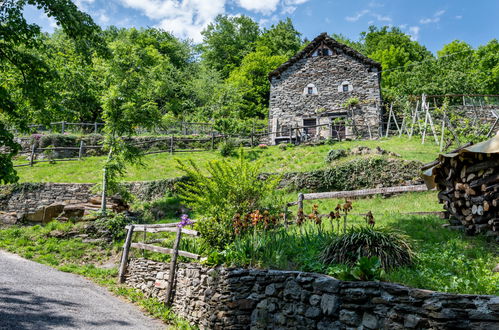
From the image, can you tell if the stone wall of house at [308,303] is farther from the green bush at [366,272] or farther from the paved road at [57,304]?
the paved road at [57,304]

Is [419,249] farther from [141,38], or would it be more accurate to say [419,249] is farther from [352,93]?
[141,38]

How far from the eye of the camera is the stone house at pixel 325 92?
23875mm

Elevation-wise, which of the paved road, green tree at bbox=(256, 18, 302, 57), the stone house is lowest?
the paved road

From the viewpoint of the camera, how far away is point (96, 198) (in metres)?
14.6

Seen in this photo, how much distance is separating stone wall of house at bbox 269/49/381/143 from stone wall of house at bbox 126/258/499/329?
18668 mm

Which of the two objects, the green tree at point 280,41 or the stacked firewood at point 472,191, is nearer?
the stacked firewood at point 472,191

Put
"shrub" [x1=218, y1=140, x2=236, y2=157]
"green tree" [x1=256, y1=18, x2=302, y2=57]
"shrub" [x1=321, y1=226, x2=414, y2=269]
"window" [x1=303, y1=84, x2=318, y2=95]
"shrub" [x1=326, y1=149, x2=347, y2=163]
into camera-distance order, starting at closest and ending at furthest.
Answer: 1. "shrub" [x1=321, y1=226, x2=414, y2=269]
2. "shrub" [x1=326, y1=149, x2=347, y2=163]
3. "shrub" [x1=218, y1=140, x2=236, y2=157]
4. "window" [x1=303, y1=84, x2=318, y2=95]
5. "green tree" [x1=256, y1=18, x2=302, y2=57]

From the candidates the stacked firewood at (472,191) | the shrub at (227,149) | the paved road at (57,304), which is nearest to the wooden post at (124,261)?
the paved road at (57,304)

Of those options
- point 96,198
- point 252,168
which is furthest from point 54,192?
point 252,168

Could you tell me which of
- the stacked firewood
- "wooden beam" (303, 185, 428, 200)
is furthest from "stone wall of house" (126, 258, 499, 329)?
the stacked firewood

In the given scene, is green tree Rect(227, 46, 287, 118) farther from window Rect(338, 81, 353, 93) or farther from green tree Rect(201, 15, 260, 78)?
window Rect(338, 81, 353, 93)

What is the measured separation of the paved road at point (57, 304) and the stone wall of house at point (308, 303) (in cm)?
104

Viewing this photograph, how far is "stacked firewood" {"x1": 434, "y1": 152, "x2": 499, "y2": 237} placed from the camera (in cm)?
588

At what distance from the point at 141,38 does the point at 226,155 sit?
30.1 meters
